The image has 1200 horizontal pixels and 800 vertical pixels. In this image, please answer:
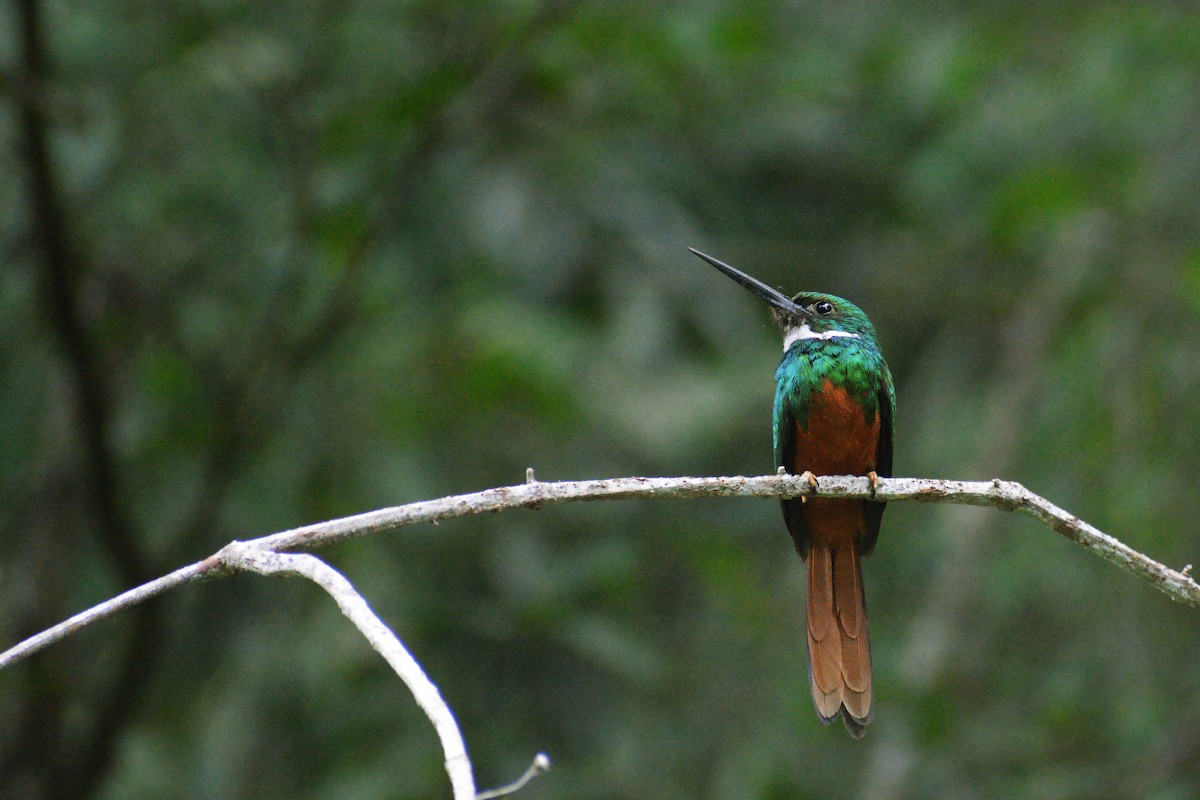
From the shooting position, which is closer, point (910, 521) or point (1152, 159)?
point (1152, 159)

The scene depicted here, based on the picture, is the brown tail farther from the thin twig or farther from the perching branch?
the thin twig

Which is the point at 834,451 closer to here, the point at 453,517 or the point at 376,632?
the point at 453,517

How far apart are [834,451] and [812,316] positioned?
61 centimetres

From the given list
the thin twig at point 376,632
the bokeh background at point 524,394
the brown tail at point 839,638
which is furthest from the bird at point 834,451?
the thin twig at point 376,632

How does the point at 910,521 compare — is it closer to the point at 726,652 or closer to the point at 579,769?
the point at 726,652

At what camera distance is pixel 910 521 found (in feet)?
20.1

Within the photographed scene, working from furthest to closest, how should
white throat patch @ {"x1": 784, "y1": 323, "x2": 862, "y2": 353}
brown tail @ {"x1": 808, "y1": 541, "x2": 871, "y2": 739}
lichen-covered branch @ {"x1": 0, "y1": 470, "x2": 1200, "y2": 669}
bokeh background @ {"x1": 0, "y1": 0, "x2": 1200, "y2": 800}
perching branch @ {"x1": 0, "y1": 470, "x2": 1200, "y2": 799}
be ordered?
bokeh background @ {"x1": 0, "y1": 0, "x2": 1200, "y2": 800} < white throat patch @ {"x1": 784, "y1": 323, "x2": 862, "y2": 353} < brown tail @ {"x1": 808, "y1": 541, "x2": 871, "y2": 739} < lichen-covered branch @ {"x1": 0, "y1": 470, "x2": 1200, "y2": 669} < perching branch @ {"x1": 0, "y1": 470, "x2": 1200, "y2": 799}

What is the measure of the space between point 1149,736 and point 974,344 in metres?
1.94

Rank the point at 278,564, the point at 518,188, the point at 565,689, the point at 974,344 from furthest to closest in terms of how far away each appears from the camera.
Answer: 1. the point at 974,344
2. the point at 518,188
3. the point at 565,689
4. the point at 278,564

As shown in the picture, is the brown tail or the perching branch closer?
the perching branch

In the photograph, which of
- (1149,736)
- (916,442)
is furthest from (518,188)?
(1149,736)

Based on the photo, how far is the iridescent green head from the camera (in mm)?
4098

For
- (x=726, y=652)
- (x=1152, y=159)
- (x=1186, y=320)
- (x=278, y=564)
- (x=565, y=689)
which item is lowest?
(x=278, y=564)

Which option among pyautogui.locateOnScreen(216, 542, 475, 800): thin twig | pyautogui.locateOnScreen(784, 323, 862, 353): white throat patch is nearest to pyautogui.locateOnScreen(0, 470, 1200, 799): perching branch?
pyautogui.locateOnScreen(216, 542, 475, 800): thin twig
